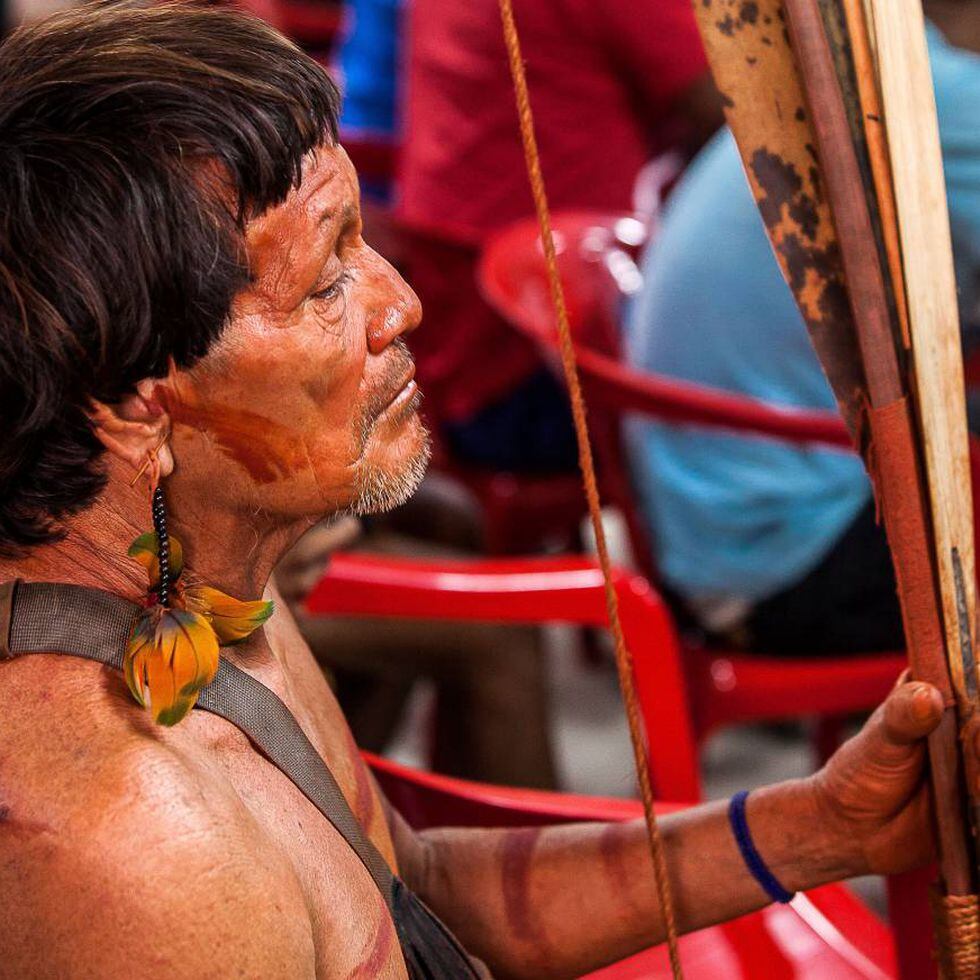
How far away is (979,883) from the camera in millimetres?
986

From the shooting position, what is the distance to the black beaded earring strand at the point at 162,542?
918 millimetres

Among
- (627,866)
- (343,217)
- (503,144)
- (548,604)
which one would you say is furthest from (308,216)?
(503,144)

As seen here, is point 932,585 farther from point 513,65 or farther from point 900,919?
point 900,919

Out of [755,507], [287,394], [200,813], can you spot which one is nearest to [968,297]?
[755,507]

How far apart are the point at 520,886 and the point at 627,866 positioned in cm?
9

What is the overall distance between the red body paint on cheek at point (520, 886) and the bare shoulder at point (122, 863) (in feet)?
1.37

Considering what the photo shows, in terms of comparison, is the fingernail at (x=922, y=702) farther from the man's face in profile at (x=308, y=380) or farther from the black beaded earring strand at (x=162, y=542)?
the black beaded earring strand at (x=162, y=542)

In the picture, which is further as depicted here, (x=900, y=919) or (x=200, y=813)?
(x=900, y=919)

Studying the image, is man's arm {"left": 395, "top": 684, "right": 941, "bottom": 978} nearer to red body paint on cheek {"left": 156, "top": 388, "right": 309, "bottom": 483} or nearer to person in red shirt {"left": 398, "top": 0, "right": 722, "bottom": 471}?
red body paint on cheek {"left": 156, "top": 388, "right": 309, "bottom": 483}

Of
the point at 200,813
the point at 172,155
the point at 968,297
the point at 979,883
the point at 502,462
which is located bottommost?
the point at 502,462

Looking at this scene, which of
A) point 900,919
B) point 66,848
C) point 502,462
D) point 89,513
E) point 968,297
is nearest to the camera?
point 66,848

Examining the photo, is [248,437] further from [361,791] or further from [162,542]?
[361,791]

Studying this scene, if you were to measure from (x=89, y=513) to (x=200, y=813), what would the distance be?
21cm

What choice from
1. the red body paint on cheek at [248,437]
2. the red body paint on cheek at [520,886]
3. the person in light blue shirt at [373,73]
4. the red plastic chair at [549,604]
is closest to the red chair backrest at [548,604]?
the red plastic chair at [549,604]
